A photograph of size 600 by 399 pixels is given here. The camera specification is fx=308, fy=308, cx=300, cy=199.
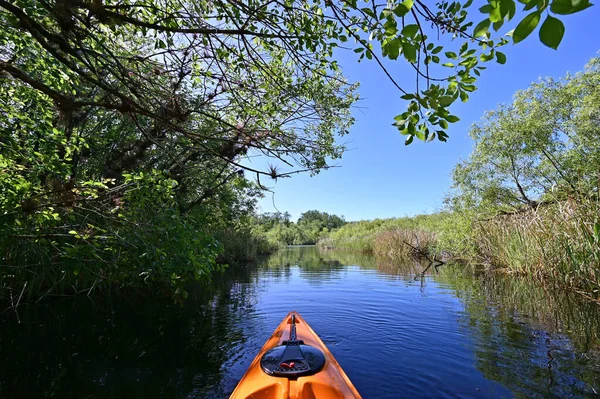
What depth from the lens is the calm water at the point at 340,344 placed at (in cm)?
365

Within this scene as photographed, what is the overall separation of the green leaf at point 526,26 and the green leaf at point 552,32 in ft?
0.15

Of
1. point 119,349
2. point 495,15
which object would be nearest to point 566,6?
point 495,15

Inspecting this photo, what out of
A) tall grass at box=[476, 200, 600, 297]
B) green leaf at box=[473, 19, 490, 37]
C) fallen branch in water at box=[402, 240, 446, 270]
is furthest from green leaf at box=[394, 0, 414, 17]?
fallen branch in water at box=[402, 240, 446, 270]

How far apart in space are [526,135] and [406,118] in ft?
49.6

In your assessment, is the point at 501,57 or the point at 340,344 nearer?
the point at 501,57

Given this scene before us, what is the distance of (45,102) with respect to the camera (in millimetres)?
5090

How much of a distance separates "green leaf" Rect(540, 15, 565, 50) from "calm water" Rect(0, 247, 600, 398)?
3.70 metres

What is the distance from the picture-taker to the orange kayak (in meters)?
2.56

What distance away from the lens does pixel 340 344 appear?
515cm

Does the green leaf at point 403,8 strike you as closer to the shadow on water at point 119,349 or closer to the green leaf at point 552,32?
the green leaf at point 552,32

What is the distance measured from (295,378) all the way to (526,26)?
2.87 m

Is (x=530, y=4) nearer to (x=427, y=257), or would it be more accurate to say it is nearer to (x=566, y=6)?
(x=566, y=6)

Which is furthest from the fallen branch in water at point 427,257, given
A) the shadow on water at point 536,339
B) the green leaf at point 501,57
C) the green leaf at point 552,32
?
the green leaf at point 552,32

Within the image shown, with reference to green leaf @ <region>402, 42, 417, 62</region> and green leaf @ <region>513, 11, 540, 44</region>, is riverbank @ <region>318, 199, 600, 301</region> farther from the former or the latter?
green leaf @ <region>513, 11, 540, 44</region>
